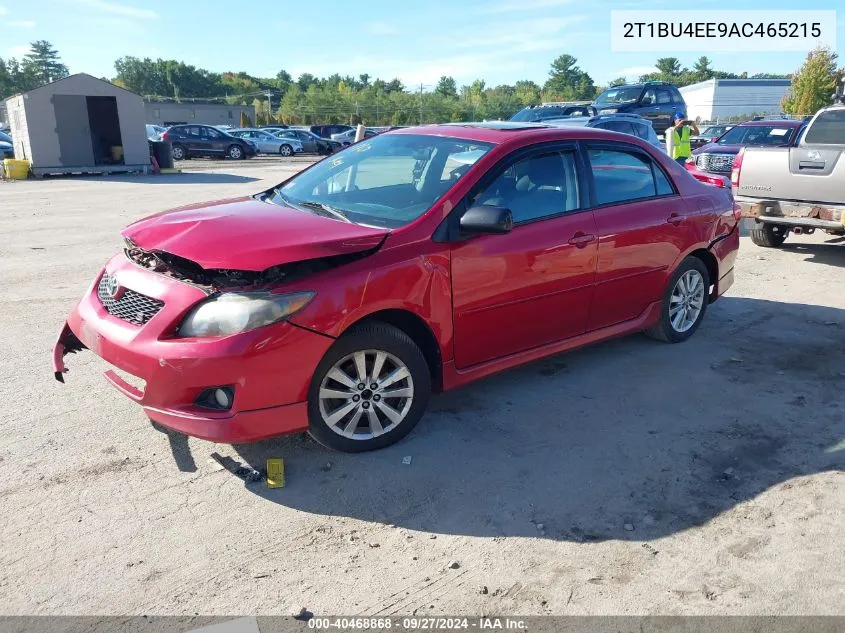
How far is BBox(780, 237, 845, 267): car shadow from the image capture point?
9148 millimetres

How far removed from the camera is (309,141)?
36.0 metres

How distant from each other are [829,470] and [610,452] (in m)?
1.16

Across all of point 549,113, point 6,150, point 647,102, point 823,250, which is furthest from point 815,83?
point 6,150

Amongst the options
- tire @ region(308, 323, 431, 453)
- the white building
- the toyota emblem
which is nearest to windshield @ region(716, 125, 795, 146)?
tire @ region(308, 323, 431, 453)

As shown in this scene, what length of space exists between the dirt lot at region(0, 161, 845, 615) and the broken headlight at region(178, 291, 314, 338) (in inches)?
33.1

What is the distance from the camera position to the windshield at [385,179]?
4.22 metres

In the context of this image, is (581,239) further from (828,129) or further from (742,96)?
(742,96)

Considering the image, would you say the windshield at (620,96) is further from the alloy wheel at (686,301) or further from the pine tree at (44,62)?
the pine tree at (44,62)

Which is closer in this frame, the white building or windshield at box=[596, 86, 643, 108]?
windshield at box=[596, 86, 643, 108]

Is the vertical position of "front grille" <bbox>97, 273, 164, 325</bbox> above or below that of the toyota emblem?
below

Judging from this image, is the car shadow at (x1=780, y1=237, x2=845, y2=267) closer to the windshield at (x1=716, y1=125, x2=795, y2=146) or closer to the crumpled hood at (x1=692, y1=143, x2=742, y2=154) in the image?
the crumpled hood at (x1=692, y1=143, x2=742, y2=154)

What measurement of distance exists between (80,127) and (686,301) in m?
22.2

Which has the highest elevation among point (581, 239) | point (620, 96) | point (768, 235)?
point (620, 96)

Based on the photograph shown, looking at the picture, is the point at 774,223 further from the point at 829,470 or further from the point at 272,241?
the point at 272,241
